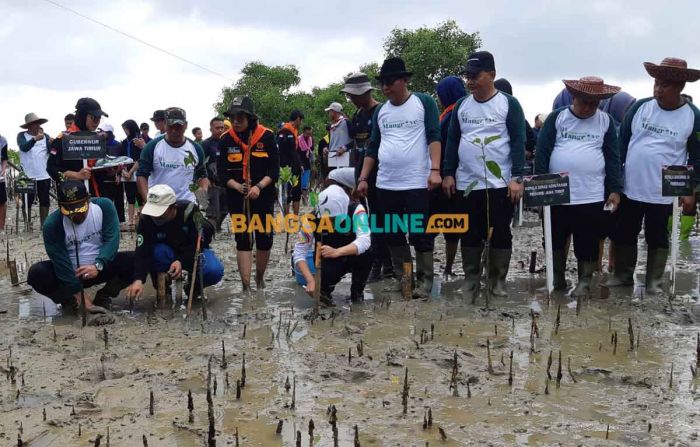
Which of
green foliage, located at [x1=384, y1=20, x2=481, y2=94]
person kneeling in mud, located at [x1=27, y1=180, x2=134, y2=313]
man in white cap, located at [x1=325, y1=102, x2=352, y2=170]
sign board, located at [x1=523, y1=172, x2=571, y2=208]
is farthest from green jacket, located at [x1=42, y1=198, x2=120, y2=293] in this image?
green foliage, located at [x1=384, y1=20, x2=481, y2=94]

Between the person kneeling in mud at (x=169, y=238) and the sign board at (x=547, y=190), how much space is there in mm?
2791

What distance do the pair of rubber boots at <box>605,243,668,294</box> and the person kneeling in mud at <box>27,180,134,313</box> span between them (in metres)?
4.44

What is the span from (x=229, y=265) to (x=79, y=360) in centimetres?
369

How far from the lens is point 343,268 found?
20.2 ft

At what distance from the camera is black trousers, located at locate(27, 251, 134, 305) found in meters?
6.02

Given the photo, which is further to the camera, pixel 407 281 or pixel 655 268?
pixel 655 268

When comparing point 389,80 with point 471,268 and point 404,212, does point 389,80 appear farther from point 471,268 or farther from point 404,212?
point 471,268

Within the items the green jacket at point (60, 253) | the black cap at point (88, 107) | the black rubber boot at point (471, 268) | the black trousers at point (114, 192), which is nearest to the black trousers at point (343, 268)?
the black rubber boot at point (471, 268)

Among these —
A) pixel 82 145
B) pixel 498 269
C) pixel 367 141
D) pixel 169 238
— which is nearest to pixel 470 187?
pixel 498 269

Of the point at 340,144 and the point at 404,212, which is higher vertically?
the point at 340,144

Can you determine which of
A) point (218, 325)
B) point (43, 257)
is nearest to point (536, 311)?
point (218, 325)

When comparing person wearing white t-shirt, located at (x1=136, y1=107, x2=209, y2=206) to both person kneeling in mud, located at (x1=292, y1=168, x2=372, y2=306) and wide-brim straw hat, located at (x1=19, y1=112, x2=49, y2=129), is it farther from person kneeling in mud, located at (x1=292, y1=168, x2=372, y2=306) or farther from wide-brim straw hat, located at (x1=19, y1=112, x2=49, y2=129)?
wide-brim straw hat, located at (x1=19, y1=112, x2=49, y2=129)

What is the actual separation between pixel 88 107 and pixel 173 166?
1.61m

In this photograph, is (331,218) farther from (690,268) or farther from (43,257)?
(43,257)
